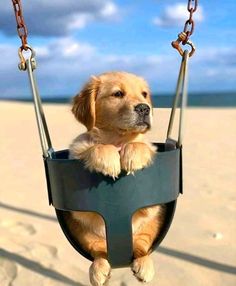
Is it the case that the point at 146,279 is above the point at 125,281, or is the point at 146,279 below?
above

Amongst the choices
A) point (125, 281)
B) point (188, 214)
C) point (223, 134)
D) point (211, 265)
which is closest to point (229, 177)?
point (188, 214)

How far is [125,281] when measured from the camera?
468 centimetres

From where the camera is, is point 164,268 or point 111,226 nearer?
point 111,226

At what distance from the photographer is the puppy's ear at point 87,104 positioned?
302 cm

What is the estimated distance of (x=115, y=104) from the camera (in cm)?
295

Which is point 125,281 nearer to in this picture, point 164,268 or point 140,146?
point 164,268

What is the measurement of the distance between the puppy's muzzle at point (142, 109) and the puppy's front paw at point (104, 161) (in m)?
0.31

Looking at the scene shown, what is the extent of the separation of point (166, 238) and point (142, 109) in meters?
3.23

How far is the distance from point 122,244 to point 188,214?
157 inches

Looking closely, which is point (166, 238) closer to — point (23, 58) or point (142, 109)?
point (142, 109)

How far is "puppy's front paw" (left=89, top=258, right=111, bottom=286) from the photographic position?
2.69 m

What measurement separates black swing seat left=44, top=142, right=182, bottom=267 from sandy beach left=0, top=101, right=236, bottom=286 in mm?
571

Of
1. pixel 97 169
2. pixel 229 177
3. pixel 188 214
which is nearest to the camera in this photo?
pixel 97 169

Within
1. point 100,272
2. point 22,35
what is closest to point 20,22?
point 22,35
